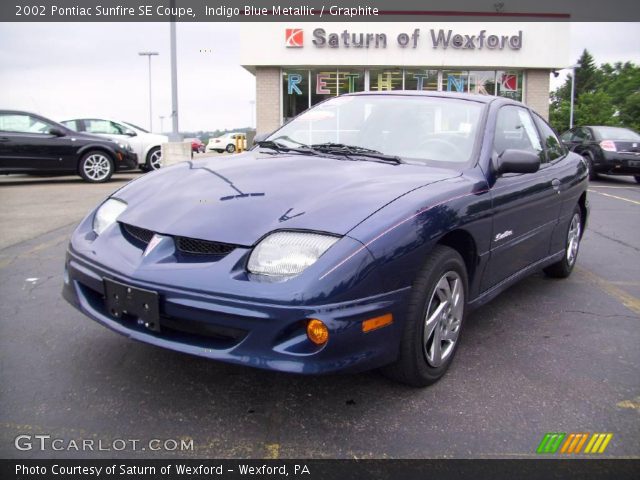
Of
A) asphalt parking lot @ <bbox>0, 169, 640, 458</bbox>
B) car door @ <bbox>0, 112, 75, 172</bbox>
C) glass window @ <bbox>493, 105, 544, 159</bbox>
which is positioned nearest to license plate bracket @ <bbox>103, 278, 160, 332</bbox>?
asphalt parking lot @ <bbox>0, 169, 640, 458</bbox>

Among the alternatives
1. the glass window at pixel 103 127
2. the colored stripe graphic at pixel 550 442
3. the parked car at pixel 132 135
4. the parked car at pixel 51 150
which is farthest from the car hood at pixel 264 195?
the glass window at pixel 103 127

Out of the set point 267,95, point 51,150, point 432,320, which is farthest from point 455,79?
point 432,320

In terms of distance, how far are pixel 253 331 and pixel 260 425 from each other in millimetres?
467

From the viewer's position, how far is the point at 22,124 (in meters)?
11.8

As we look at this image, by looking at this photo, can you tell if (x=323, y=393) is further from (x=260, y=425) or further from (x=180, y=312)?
(x=180, y=312)

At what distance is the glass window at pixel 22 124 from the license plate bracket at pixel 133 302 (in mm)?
10601

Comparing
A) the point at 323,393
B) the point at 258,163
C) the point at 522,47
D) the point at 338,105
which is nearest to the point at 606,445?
the point at 323,393

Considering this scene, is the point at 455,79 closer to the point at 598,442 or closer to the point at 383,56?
the point at 383,56

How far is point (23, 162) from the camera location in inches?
459

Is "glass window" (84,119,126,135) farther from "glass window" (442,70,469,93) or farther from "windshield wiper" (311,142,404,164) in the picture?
"glass window" (442,70,469,93)

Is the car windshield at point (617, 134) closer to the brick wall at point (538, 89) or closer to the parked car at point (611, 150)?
the parked car at point (611, 150)
